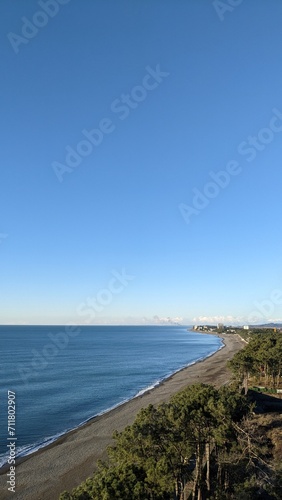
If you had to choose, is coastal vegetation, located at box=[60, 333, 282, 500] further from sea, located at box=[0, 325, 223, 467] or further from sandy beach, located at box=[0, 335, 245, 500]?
Result: sea, located at box=[0, 325, 223, 467]

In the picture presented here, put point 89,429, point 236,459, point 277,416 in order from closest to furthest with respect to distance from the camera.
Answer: point 236,459, point 277,416, point 89,429

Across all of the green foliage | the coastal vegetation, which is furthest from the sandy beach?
the green foliage

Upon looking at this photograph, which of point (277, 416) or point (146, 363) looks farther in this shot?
point (146, 363)

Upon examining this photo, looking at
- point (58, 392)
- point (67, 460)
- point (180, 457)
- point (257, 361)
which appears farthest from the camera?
point (58, 392)

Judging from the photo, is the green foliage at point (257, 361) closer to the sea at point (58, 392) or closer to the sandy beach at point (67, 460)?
the sandy beach at point (67, 460)

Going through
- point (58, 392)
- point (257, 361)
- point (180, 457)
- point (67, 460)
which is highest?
point (180, 457)

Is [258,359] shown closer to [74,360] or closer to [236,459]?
[236,459]

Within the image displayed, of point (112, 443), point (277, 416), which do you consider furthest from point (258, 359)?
point (112, 443)

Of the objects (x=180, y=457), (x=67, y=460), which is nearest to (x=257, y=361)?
(x=67, y=460)

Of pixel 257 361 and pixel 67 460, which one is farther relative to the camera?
pixel 257 361

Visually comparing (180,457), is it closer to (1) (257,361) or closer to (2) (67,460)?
(2) (67,460)

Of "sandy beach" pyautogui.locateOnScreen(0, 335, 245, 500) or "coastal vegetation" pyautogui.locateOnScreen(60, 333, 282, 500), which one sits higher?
"coastal vegetation" pyautogui.locateOnScreen(60, 333, 282, 500)
